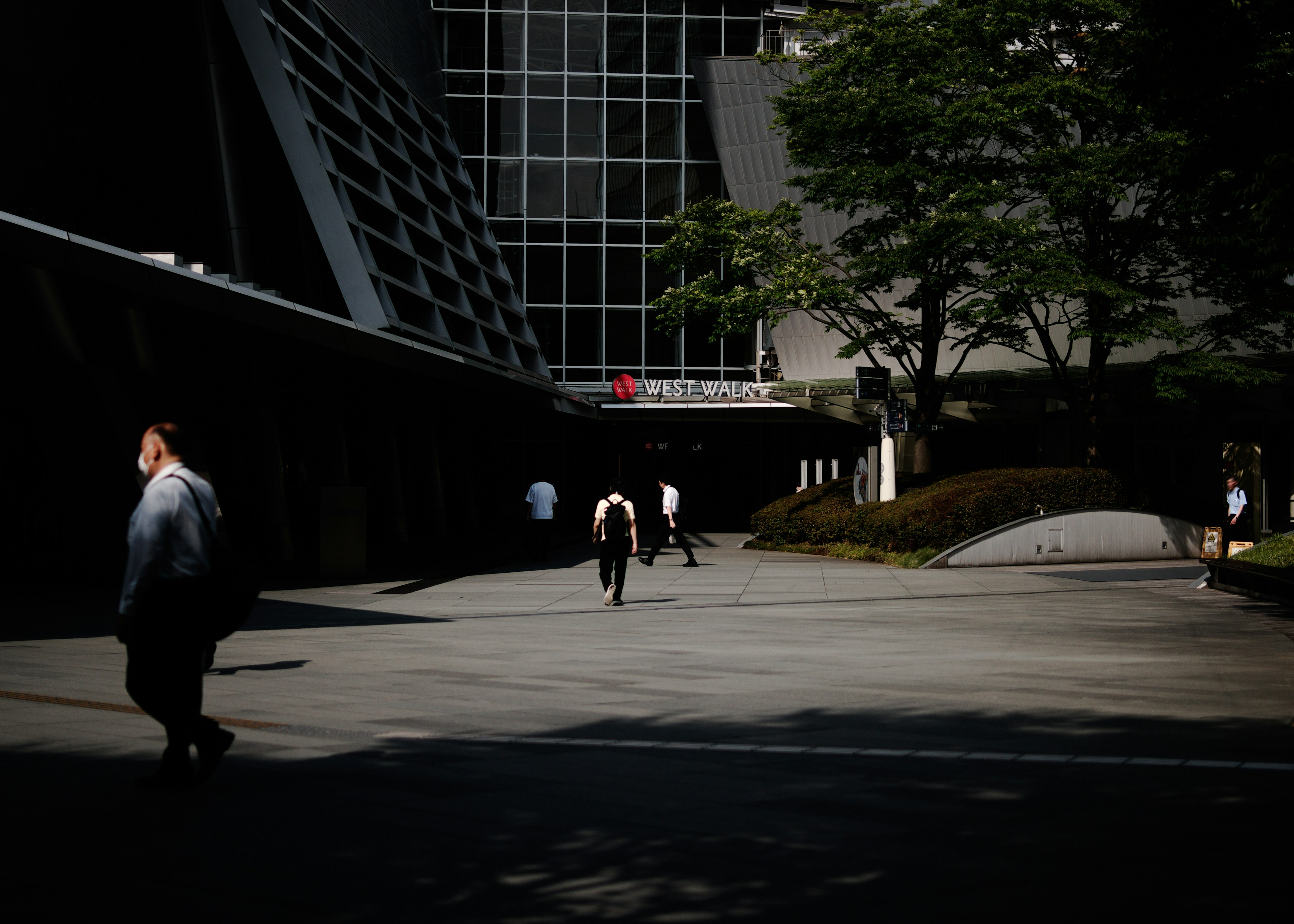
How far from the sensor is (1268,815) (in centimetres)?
515

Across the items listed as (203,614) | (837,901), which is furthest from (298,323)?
(837,901)

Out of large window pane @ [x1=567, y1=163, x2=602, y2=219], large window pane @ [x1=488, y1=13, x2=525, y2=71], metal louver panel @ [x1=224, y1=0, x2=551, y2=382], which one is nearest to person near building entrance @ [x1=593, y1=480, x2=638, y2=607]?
metal louver panel @ [x1=224, y1=0, x2=551, y2=382]

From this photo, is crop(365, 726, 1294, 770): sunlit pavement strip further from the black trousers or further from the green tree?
the green tree

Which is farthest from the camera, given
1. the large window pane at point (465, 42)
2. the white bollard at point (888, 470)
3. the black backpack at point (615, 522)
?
the large window pane at point (465, 42)

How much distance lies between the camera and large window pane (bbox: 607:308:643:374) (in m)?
44.9

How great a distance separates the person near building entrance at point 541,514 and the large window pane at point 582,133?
23.7 meters

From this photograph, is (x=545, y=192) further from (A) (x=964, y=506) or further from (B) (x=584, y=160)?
(A) (x=964, y=506)

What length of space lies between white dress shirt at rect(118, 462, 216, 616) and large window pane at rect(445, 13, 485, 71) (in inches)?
1692

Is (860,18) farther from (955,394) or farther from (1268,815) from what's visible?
(1268,815)

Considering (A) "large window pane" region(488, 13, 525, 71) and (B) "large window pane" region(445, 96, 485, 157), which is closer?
(A) "large window pane" region(488, 13, 525, 71)

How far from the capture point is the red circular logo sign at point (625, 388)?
3981 cm

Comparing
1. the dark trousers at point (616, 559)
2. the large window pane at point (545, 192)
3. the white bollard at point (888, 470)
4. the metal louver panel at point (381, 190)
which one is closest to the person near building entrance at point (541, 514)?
the metal louver panel at point (381, 190)

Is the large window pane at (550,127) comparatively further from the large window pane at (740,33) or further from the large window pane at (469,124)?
the large window pane at (740,33)

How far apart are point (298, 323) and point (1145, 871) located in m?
14.1
